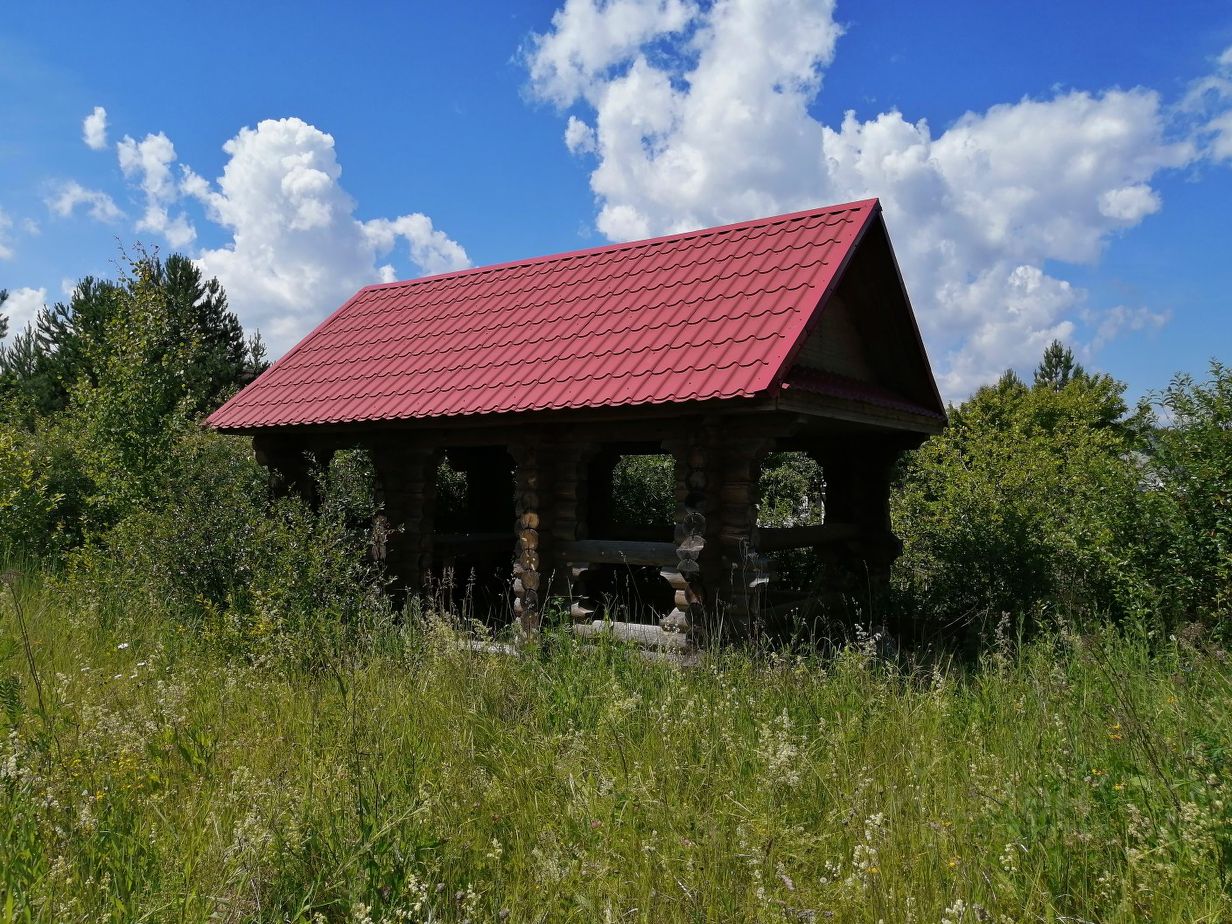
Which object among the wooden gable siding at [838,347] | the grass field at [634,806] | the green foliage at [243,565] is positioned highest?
the wooden gable siding at [838,347]

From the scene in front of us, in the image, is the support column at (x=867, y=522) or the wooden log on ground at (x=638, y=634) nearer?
the wooden log on ground at (x=638, y=634)

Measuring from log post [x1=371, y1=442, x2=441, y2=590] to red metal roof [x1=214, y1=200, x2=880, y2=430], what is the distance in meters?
0.77

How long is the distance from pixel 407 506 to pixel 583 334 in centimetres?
285

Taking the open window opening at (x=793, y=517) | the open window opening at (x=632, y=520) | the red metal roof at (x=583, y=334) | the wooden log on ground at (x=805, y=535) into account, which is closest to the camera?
the red metal roof at (x=583, y=334)

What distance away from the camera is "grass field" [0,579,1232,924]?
2.78m

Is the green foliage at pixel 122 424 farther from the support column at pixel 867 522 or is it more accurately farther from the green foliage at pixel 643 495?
the support column at pixel 867 522

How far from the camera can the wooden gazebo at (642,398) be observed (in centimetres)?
691

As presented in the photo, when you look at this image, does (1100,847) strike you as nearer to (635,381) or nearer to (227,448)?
(635,381)

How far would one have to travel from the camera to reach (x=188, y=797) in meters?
3.67

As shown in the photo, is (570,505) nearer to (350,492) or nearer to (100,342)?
(350,492)

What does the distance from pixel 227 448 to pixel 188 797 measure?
1007 cm

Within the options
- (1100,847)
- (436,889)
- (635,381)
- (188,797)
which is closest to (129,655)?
(188,797)

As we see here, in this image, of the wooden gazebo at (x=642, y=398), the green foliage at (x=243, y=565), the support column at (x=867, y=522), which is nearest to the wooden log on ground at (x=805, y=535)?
the wooden gazebo at (x=642, y=398)

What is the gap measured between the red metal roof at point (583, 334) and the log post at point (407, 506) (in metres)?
0.77
